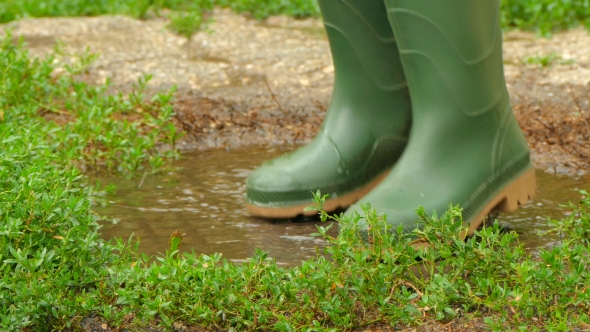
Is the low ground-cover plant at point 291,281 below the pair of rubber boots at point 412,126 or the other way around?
below

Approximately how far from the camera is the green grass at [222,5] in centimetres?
425

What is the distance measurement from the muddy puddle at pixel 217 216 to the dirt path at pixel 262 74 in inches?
13.6

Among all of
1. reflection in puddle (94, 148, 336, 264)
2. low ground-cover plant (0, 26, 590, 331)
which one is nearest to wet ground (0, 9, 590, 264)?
reflection in puddle (94, 148, 336, 264)

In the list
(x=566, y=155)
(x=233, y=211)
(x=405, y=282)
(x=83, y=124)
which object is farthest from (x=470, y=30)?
(x=83, y=124)

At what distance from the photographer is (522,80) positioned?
339 cm

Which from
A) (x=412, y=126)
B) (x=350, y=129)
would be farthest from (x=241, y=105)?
(x=412, y=126)

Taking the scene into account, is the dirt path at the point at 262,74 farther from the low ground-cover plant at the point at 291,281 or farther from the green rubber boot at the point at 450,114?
the low ground-cover plant at the point at 291,281

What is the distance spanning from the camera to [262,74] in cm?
365

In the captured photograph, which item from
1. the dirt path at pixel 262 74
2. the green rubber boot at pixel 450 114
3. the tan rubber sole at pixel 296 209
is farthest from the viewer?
the dirt path at pixel 262 74

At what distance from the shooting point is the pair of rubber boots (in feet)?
6.17

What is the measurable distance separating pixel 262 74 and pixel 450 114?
71.4 inches

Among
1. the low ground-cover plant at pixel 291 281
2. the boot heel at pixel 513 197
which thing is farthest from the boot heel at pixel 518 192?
the low ground-cover plant at pixel 291 281

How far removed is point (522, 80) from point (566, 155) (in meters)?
0.83

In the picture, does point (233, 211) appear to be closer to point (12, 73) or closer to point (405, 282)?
point (405, 282)
